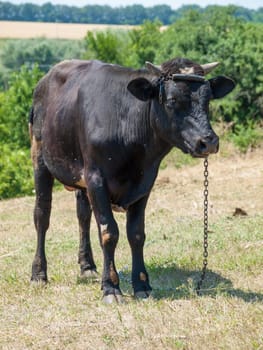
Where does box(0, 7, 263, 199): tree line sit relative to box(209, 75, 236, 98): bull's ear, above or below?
below

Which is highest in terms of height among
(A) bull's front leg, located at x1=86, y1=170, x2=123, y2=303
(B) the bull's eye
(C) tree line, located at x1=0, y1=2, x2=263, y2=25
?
(B) the bull's eye

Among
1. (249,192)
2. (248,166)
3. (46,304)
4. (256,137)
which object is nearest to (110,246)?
(46,304)

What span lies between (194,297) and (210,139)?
158cm

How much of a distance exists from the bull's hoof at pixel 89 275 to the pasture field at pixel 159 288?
0.11 m

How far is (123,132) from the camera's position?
733 cm

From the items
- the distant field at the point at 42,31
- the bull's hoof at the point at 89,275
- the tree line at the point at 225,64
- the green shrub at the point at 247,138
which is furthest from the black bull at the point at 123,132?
the distant field at the point at 42,31

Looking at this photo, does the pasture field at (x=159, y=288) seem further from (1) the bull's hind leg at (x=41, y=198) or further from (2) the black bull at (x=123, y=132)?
(2) the black bull at (x=123, y=132)

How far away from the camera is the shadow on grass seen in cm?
741

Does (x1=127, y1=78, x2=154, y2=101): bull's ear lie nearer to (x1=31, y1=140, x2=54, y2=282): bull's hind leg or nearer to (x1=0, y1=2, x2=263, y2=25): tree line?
(x1=31, y1=140, x2=54, y2=282): bull's hind leg

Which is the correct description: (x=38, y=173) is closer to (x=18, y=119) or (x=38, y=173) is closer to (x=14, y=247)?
(x=14, y=247)

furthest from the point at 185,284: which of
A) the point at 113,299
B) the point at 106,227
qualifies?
the point at 106,227

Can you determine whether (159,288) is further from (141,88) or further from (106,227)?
(141,88)

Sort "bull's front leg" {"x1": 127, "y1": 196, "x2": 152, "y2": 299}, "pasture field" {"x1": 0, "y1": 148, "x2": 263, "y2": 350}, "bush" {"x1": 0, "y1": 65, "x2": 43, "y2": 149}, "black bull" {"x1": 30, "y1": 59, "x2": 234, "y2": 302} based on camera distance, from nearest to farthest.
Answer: "pasture field" {"x1": 0, "y1": 148, "x2": 263, "y2": 350}
"black bull" {"x1": 30, "y1": 59, "x2": 234, "y2": 302}
"bull's front leg" {"x1": 127, "y1": 196, "x2": 152, "y2": 299}
"bush" {"x1": 0, "y1": 65, "x2": 43, "y2": 149}

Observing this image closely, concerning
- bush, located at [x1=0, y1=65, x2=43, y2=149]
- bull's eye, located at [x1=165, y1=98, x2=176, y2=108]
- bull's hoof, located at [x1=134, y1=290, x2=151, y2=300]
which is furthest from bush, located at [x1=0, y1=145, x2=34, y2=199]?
bull's eye, located at [x1=165, y1=98, x2=176, y2=108]
